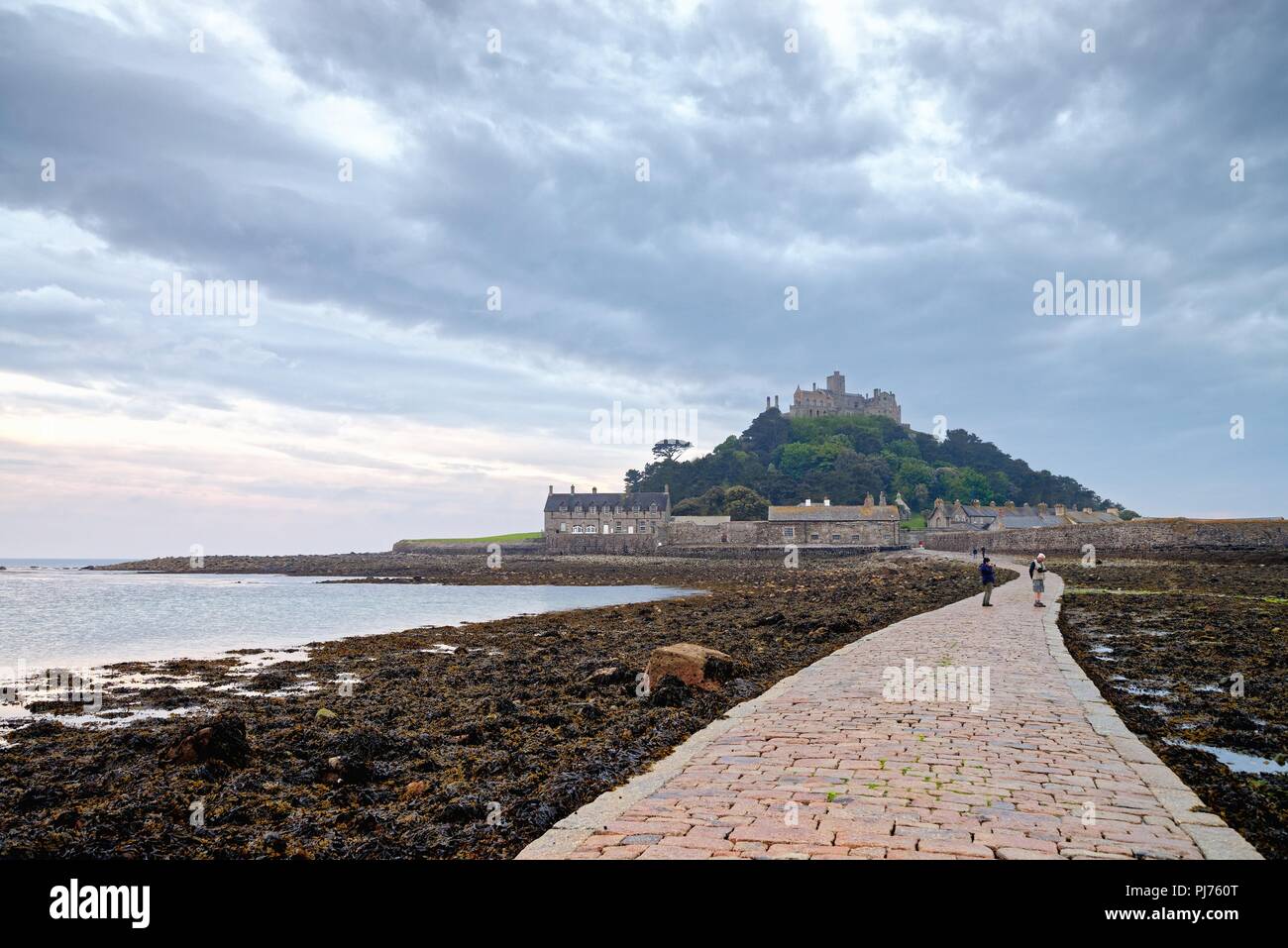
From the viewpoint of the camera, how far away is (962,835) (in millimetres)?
4816

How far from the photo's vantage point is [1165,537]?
192ft

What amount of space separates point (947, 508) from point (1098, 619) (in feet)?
330

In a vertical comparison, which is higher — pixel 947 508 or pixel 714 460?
pixel 714 460

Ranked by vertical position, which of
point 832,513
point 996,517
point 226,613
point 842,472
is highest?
point 842,472

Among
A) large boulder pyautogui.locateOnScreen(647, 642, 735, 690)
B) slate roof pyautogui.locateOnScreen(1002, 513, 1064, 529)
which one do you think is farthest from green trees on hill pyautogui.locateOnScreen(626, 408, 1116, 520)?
large boulder pyautogui.locateOnScreen(647, 642, 735, 690)

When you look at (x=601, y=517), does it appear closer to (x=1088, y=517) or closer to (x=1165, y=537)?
(x=1165, y=537)

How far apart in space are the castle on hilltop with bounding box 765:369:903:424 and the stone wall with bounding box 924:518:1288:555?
87.7 meters

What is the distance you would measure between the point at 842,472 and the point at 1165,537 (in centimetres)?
6646

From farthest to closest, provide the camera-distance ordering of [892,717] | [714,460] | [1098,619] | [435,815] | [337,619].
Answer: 1. [714,460]
2. [337,619]
3. [1098,619]
4. [892,717]
5. [435,815]

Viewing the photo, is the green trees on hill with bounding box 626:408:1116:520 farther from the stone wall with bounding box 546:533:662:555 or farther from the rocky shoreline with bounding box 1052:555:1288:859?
the rocky shoreline with bounding box 1052:555:1288:859

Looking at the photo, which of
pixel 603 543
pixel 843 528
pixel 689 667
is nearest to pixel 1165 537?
pixel 843 528
